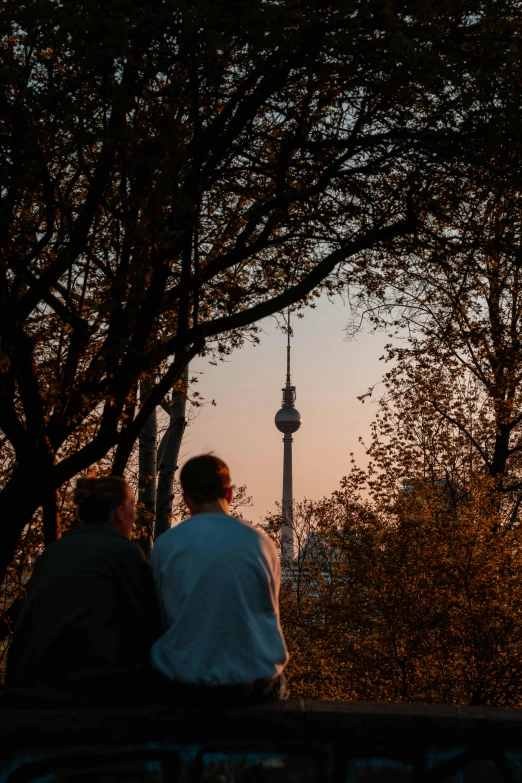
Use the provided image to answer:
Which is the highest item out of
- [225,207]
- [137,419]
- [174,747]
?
[225,207]

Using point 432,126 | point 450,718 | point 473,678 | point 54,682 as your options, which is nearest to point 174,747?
point 54,682

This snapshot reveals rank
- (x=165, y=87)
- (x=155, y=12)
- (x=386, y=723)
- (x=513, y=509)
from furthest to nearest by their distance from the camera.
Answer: (x=513, y=509) < (x=165, y=87) < (x=155, y=12) < (x=386, y=723)

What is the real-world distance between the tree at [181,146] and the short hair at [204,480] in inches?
167

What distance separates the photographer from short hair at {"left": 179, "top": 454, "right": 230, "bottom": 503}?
4277 mm

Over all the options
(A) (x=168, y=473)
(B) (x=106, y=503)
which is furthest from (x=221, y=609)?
(A) (x=168, y=473)

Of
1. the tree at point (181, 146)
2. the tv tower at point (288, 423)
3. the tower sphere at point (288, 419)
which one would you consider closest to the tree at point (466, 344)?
the tree at point (181, 146)

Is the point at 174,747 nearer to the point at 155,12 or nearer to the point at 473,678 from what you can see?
the point at 155,12

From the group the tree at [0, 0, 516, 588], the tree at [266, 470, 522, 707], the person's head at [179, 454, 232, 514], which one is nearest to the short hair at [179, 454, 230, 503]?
the person's head at [179, 454, 232, 514]

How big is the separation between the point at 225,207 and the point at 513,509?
19.1m

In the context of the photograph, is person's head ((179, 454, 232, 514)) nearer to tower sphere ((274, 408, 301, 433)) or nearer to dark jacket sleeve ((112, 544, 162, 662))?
dark jacket sleeve ((112, 544, 162, 662))

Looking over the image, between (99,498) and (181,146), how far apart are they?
5794mm

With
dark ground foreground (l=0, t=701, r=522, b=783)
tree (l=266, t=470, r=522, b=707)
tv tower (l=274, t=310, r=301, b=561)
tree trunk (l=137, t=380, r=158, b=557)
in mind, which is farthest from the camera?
tv tower (l=274, t=310, r=301, b=561)

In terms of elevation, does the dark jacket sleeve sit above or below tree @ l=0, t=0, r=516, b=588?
below

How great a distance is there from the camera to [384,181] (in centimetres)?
1092
